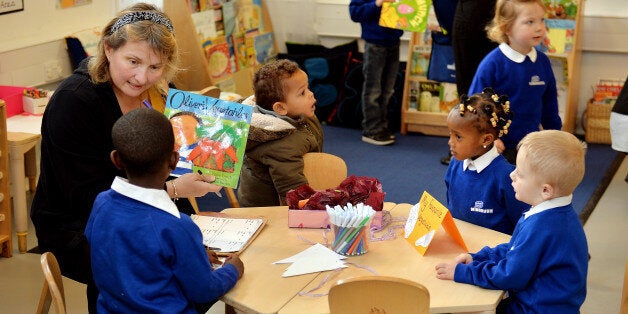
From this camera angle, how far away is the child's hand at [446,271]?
2502 mm

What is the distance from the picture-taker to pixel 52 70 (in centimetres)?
551

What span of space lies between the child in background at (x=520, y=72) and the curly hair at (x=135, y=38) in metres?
1.82

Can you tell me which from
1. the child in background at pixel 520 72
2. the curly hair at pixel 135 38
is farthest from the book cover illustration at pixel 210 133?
the child in background at pixel 520 72

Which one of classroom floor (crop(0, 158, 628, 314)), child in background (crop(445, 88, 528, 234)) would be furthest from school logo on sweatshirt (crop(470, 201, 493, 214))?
classroom floor (crop(0, 158, 628, 314))

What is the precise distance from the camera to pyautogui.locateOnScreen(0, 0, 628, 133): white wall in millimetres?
5289

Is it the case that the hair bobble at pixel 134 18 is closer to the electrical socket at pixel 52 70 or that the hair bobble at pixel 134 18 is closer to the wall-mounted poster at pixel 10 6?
the wall-mounted poster at pixel 10 6

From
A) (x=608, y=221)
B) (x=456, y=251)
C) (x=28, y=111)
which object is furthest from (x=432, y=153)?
(x=456, y=251)

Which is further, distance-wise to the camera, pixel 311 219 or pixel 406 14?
pixel 406 14

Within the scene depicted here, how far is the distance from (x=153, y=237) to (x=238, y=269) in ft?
1.26

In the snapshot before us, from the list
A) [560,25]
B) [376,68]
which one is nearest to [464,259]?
[376,68]

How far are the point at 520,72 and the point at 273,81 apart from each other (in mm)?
1355

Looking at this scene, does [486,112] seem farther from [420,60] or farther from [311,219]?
[420,60]

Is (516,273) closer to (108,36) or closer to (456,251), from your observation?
(456,251)

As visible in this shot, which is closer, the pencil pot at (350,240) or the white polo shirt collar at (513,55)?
the pencil pot at (350,240)
